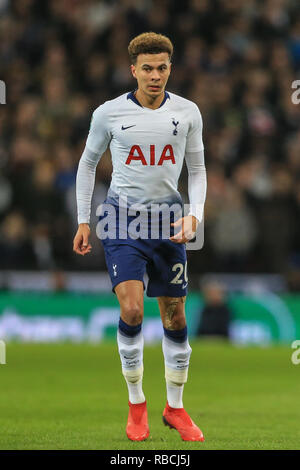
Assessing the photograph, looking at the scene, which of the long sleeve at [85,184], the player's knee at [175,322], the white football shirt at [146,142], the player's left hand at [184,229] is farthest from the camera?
the long sleeve at [85,184]

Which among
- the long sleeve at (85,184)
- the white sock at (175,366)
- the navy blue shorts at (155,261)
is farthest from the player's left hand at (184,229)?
the white sock at (175,366)

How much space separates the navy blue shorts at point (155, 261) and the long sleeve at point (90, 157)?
0.95 ft

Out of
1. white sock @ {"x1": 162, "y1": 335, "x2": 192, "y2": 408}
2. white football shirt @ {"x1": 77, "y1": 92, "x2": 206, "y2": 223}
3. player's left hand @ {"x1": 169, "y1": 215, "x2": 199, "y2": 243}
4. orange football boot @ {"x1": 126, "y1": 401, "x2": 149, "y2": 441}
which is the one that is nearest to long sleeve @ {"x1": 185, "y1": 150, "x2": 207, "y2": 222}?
white football shirt @ {"x1": 77, "y1": 92, "x2": 206, "y2": 223}

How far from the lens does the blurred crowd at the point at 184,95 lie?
16.0 m

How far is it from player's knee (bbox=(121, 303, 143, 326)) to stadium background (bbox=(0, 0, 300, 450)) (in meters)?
1.35

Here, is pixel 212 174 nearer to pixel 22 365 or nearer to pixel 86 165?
pixel 22 365

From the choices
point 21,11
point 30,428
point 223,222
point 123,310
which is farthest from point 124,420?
point 21,11

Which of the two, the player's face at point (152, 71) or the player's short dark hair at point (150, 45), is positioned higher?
the player's short dark hair at point (150, 45)

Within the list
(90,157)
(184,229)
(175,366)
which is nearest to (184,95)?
(90,157)

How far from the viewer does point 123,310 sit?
697 cm

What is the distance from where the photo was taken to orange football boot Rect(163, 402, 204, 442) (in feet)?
23.1

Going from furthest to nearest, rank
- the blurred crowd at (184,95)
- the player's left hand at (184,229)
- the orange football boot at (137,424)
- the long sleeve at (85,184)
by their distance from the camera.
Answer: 1. the blurred crowd at (184,95)
2. the long sleeve at (85,184)
3. the orange football boot at (137,424)
4. the player's left hand at (184,229)

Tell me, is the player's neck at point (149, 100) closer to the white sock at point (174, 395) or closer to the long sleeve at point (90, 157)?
the long sleeve at point (90, 157)
